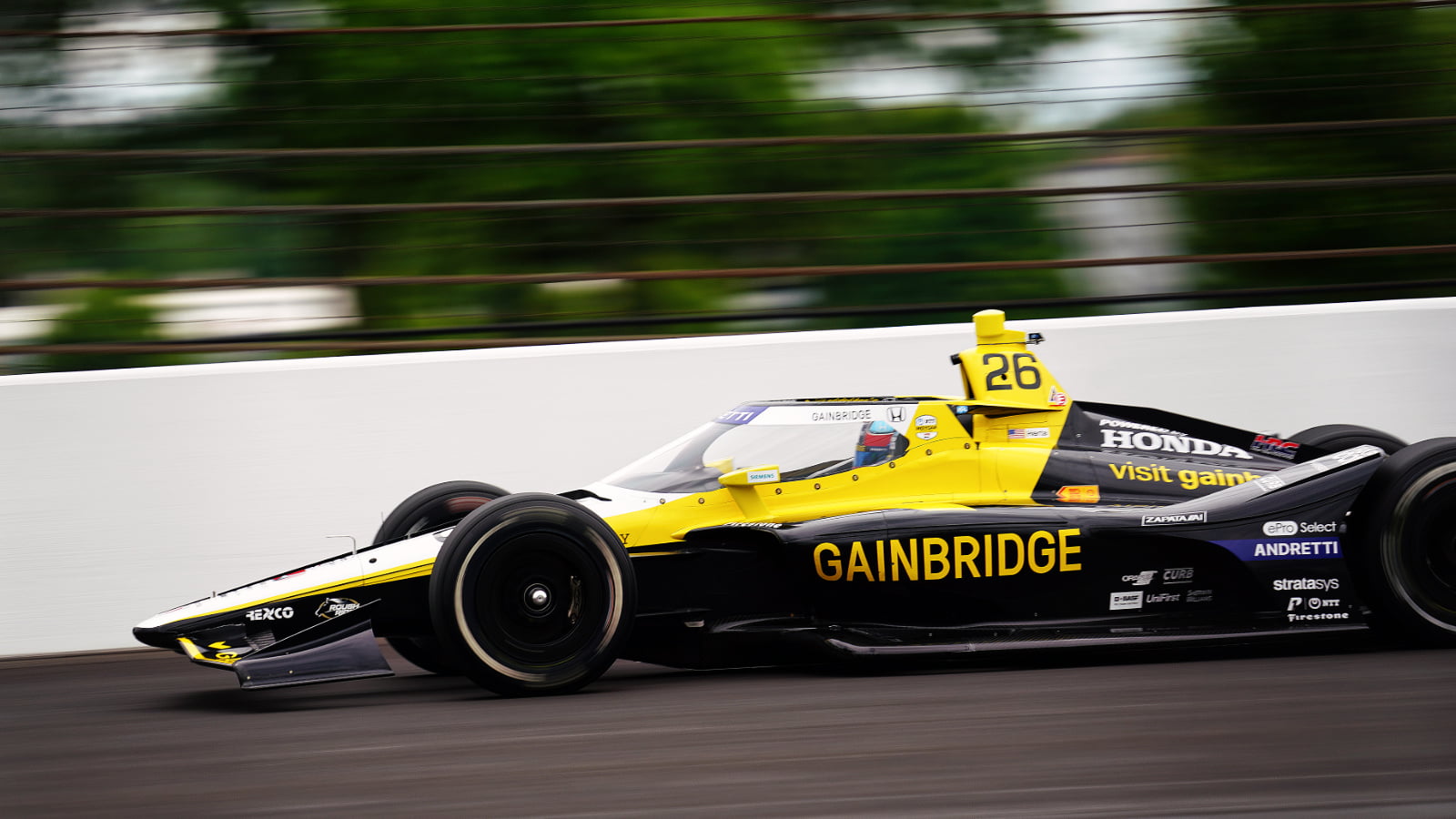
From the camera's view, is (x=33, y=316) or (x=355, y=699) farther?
(x=33, y=316)

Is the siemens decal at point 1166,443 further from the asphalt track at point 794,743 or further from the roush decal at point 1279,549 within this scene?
the asphalt track at point 794,743

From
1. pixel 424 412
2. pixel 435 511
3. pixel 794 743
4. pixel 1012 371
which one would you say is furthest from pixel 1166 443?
pixel 424 412

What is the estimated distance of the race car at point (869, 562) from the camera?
16.5ft

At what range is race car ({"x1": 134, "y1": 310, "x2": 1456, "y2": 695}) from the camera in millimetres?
5039

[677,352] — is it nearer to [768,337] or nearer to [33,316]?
[768,337]

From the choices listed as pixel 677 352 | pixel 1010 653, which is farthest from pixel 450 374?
pixel 1010 653

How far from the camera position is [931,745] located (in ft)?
13.4

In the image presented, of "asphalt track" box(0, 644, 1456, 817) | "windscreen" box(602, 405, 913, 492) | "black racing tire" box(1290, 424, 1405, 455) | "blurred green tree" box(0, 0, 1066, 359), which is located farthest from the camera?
"blurred green tree" box(0, 0, 1066, 359)

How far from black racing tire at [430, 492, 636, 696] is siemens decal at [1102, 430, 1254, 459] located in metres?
2.17

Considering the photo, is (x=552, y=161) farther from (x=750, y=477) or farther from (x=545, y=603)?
(x=545, y=603)

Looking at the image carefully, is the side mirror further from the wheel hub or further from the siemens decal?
the siemens decal

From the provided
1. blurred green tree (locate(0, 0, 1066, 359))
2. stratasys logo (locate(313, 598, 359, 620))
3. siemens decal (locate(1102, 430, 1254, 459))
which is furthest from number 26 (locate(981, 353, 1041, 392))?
stratasys logo (locate(313, 598, 359, 620))

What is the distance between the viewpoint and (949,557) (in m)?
5.27

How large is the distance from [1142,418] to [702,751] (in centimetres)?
281
